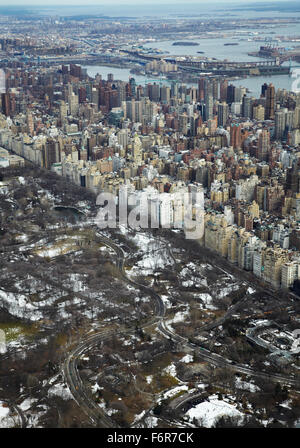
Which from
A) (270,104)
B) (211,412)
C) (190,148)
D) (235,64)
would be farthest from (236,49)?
(211,412)

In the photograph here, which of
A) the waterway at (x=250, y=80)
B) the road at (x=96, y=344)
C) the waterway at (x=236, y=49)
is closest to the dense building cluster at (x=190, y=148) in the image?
the road at (x=96, y=344)

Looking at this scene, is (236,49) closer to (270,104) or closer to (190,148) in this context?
(270,104)

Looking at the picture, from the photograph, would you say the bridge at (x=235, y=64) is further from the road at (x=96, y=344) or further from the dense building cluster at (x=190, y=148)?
the road at (x=96, y=344)

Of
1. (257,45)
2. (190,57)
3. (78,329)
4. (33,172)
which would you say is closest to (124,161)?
(33,172)

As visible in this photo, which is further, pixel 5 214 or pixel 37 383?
pixel 5 214

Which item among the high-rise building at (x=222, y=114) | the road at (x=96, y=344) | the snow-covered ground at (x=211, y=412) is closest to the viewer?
the snow-covered ground at (x=211, y=412)

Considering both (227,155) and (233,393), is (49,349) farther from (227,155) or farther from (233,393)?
(227,155)

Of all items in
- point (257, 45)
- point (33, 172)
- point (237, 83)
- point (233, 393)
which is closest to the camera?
point (233, 393)

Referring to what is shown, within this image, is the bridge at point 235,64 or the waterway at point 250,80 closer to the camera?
the waterway at point 250,80

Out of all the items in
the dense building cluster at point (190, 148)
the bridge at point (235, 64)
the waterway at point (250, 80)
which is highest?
the bridge at point (235, 64)
